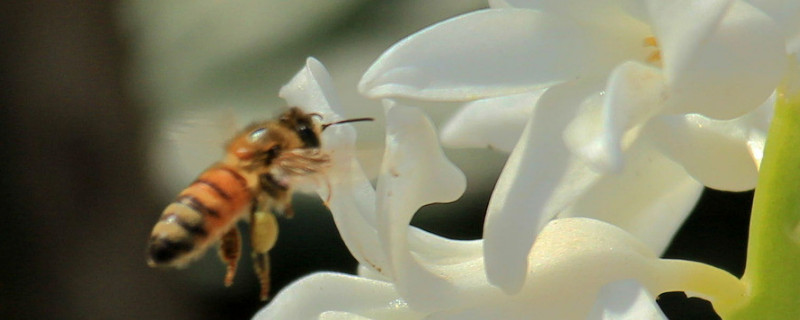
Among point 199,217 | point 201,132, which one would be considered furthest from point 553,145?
point 201,132

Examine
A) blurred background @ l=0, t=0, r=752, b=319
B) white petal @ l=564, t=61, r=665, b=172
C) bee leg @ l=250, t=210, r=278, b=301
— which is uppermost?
white petal @ l=564, t=61, r=665, b=172

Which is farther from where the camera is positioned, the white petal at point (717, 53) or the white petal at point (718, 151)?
the white petal at point (718, 151)

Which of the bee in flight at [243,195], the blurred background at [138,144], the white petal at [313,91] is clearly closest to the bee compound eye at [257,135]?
the bee in flight at [243,195]

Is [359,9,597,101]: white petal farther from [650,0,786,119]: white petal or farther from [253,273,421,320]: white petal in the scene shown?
[253,273,421,320]: white petal

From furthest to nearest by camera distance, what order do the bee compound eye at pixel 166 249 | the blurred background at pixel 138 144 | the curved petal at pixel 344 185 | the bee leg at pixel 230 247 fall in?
the blurred background at pixel 138 144, the bee leg at pixel 230 247, the bee compound eye at pixel 166 249, the curved petal at pixel 344 185

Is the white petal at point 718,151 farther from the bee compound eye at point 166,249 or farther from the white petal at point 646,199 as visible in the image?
the bee compound eye at point 166,249

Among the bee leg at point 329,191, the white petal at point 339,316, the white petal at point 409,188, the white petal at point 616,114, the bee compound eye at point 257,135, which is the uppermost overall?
the white petal at point 616,114

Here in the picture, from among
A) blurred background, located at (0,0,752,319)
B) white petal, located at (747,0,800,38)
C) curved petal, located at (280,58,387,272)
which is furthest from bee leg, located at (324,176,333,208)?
blurred background, located at (0,0,752,319)

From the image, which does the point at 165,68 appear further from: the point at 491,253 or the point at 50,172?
the point at 491,253
